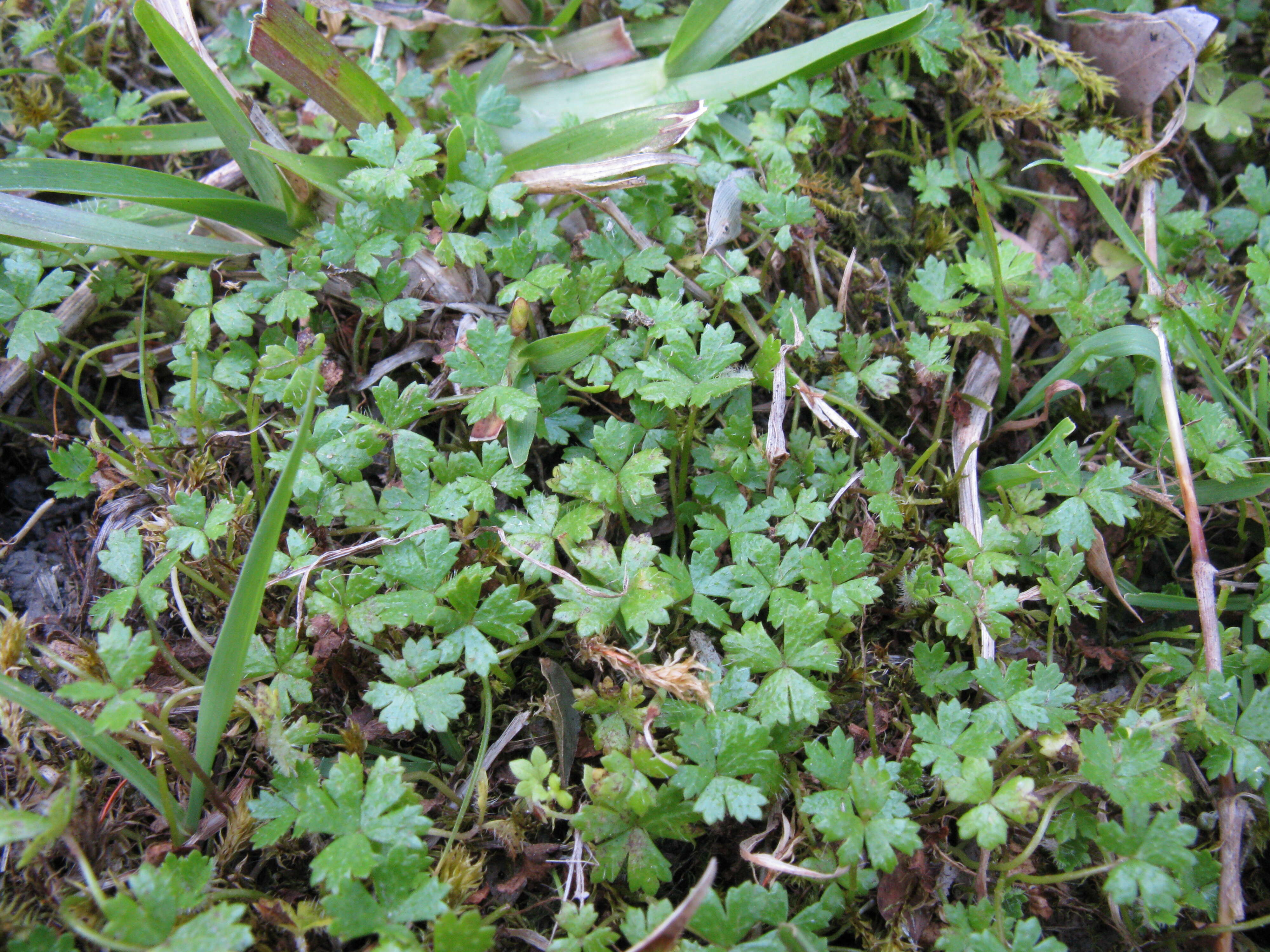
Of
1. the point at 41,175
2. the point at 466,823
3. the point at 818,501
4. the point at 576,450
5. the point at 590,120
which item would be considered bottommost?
the point at 466,823

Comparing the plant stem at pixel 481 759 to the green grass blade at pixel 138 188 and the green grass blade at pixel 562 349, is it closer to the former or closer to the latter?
the green grass blade at pixel 562 349

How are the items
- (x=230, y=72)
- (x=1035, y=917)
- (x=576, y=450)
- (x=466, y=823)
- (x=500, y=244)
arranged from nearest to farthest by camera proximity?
(x=1035, y=917), (x=466, y=823), (x=576, y=450), (x=500, y=244), (x=230, y=72)

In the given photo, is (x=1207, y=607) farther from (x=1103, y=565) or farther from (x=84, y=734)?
(x=84, y=734)

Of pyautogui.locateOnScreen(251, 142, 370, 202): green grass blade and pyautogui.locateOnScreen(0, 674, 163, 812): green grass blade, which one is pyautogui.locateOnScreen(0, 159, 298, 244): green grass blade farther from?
pyautogui.locateOnScreen(0, 674, 163, 812): green grass blade

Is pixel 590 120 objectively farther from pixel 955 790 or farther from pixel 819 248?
pixel 955 790

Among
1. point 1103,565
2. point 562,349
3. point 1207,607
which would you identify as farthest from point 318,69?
point 1207,607

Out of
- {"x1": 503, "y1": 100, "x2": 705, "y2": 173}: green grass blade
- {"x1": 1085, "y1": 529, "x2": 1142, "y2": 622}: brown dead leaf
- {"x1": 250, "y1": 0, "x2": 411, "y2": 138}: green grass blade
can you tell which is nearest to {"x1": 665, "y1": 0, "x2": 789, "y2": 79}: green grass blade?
{"x1": 503, "y1": 100, "x2": 705, "y2": 173}: green grass blade

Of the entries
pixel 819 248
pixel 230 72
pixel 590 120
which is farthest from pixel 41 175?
pixel 819 248
